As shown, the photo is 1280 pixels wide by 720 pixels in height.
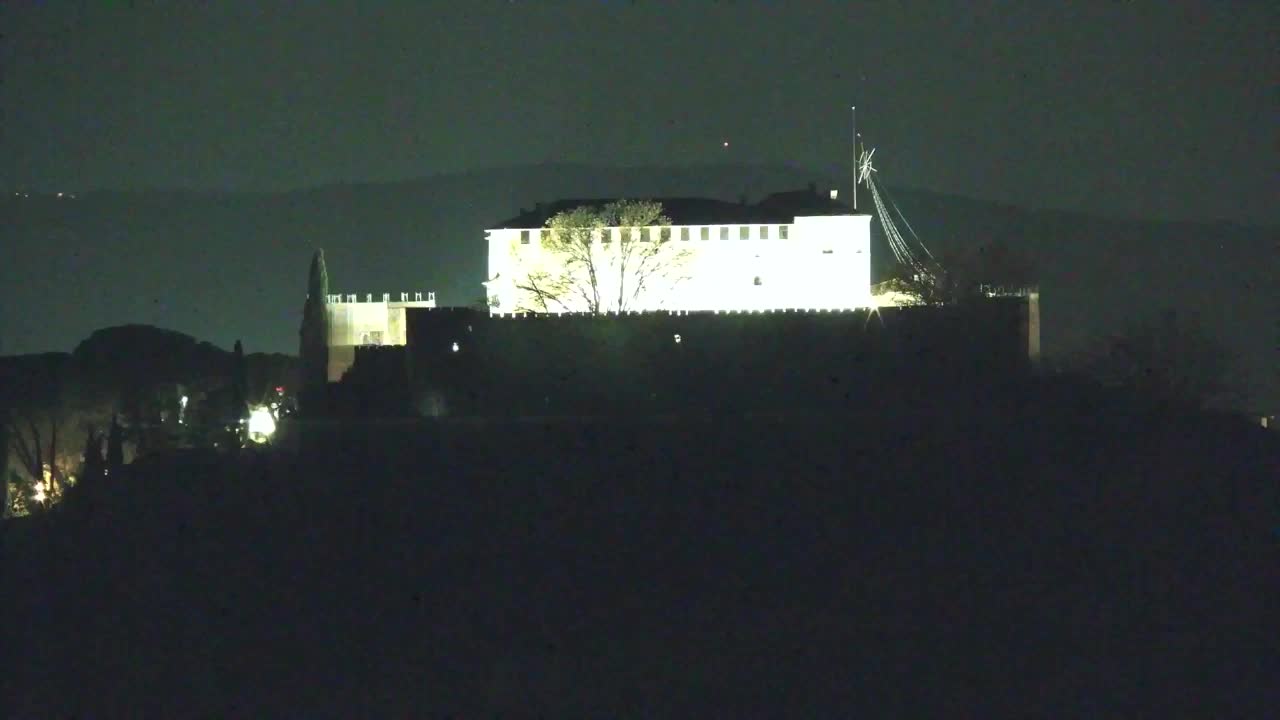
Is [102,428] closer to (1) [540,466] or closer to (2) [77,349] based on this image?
(2) [77,349]

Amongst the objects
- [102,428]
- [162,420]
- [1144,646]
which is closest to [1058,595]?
[1144,646]

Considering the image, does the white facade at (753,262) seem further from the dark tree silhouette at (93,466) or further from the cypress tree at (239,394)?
the dark tree silhouette at (93,466)

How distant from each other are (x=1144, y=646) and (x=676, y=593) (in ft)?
32.0

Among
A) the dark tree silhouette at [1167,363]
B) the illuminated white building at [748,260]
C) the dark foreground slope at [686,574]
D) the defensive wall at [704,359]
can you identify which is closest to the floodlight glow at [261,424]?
the dark foreground slope at [686,574]

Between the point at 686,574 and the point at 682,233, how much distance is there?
18.1 metres

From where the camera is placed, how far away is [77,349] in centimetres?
7525

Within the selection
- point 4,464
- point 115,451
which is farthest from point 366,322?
point 4,464

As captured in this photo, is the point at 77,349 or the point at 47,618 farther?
the point at 77,349

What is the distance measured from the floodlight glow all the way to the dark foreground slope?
2.72m

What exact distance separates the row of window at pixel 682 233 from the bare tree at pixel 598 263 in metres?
0.04

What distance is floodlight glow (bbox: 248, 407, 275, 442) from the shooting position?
46719 millimetres

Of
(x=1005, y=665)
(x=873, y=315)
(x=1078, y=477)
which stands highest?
(x=873, y=315)

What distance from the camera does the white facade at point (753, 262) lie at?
5441 cm

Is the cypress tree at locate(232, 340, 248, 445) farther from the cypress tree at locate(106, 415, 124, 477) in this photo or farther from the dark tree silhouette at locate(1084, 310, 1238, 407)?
the dark tree silhouette at locate(1084, 310, 1238, 407)
